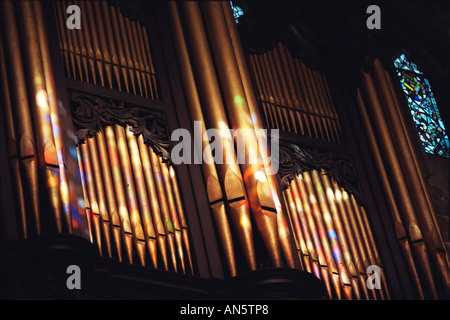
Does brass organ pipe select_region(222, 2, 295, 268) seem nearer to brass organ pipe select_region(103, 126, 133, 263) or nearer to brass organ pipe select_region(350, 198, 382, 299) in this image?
brass organ pipe select_region(350, 198, 382, 299)

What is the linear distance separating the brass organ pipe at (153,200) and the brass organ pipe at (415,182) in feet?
12.1

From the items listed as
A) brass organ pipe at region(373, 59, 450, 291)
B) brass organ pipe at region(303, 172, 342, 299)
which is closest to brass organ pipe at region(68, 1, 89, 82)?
brass organ pipe at region(303, 172, 342, 299)

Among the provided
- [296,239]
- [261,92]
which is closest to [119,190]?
[296,239]

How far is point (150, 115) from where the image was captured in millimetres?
11031

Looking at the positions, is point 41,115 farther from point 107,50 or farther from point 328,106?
point 328,106

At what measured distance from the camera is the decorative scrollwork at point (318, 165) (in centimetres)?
1160

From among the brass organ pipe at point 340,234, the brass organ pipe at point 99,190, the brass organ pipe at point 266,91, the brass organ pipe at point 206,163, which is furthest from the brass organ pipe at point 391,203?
the brass organ pipe at point 99,190

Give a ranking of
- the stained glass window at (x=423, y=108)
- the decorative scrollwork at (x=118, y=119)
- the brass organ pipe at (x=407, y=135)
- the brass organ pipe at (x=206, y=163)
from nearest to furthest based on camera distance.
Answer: the brass organ pipe at (x=206, y=163) < the decorative scrollwork at (x=118, y=119) < the brass organ pipe at (x=407, y=135) < the stained glass window at (x=423, y=108)

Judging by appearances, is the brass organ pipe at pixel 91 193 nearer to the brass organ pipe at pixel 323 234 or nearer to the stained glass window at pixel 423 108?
the brass organ pipe at pixel 323 234

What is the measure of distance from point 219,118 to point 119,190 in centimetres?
159

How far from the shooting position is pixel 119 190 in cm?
983

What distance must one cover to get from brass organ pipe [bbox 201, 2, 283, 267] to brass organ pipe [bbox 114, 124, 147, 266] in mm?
1249

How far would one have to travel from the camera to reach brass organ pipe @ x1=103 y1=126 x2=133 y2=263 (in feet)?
31.1
